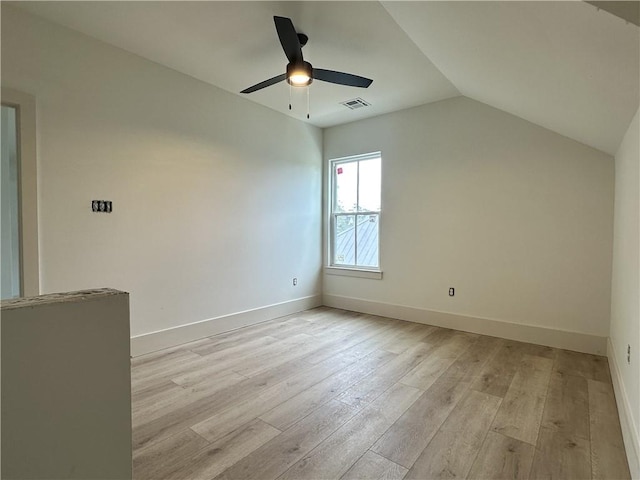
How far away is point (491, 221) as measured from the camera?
3.62 meters

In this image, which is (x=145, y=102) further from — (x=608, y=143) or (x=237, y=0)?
(x=608, y=143)

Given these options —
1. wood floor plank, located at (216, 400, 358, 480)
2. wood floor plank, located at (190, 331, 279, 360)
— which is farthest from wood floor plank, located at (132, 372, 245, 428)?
wood floor plank, located at (216, 400, 358, 480)

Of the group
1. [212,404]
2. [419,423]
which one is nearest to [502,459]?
[419,423]

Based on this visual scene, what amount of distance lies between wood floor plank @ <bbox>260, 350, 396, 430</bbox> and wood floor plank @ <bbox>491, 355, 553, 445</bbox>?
983mm

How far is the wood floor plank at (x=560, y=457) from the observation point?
5.11 ft

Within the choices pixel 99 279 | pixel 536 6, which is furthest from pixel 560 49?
pixel 99 279

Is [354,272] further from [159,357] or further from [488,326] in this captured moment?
[159,357]

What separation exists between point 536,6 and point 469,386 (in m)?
2.39

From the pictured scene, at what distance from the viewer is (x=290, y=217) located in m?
4.54

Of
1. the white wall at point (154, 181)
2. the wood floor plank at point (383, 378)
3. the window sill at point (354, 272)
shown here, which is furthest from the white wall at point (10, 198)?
the window sill at point (354, 272)

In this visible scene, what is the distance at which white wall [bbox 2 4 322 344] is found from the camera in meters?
2.53

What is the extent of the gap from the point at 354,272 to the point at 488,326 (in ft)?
6.12

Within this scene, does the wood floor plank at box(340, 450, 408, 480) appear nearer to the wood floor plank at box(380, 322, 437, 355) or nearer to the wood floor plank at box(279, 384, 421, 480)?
the wood floor plank at box(279, 384, 421, 480)

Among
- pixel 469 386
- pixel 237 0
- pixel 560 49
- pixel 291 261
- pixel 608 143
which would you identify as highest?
pixel 237 0
